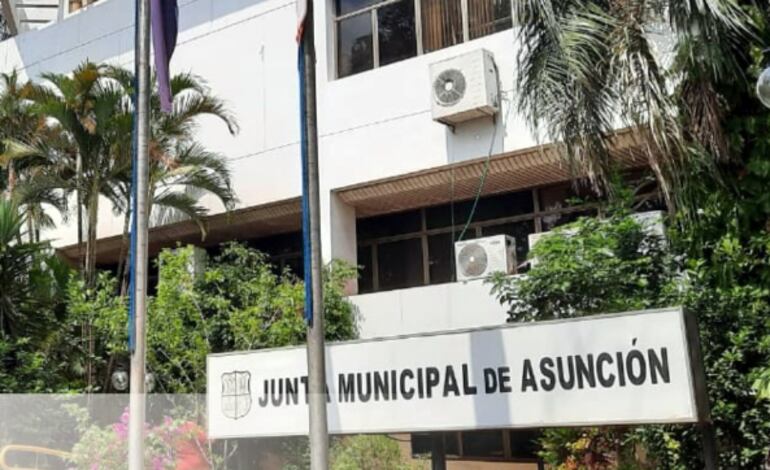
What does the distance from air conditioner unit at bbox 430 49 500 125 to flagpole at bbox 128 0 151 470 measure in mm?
4349

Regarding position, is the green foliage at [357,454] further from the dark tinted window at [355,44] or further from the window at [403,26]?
the dark tinted window at [355,44]

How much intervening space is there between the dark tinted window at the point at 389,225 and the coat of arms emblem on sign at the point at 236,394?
24.9 feet

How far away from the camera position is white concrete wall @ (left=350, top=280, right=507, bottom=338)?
439 inches

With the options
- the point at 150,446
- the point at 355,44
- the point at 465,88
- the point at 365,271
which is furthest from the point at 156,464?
the point at 355,44

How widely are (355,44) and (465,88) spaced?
300cm

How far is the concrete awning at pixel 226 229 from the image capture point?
1381 cm

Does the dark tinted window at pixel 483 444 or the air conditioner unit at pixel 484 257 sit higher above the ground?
the air conditioner unit at pixel 484 257

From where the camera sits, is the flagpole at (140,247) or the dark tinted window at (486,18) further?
the dark tinted window at (486,18)

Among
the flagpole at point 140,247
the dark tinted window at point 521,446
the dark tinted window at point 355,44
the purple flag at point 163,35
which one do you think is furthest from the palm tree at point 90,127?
the dark tinted window at point 521,446

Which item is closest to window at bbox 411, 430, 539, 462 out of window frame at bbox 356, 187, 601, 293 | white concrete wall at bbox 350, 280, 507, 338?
white concrete wall at bbox 350, 280, 507, 338

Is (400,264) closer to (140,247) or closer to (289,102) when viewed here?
(289,102)

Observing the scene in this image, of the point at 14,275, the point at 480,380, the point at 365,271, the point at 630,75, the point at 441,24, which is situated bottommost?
the point at 480,380

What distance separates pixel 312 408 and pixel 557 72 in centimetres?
365

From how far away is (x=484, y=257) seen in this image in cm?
1109
